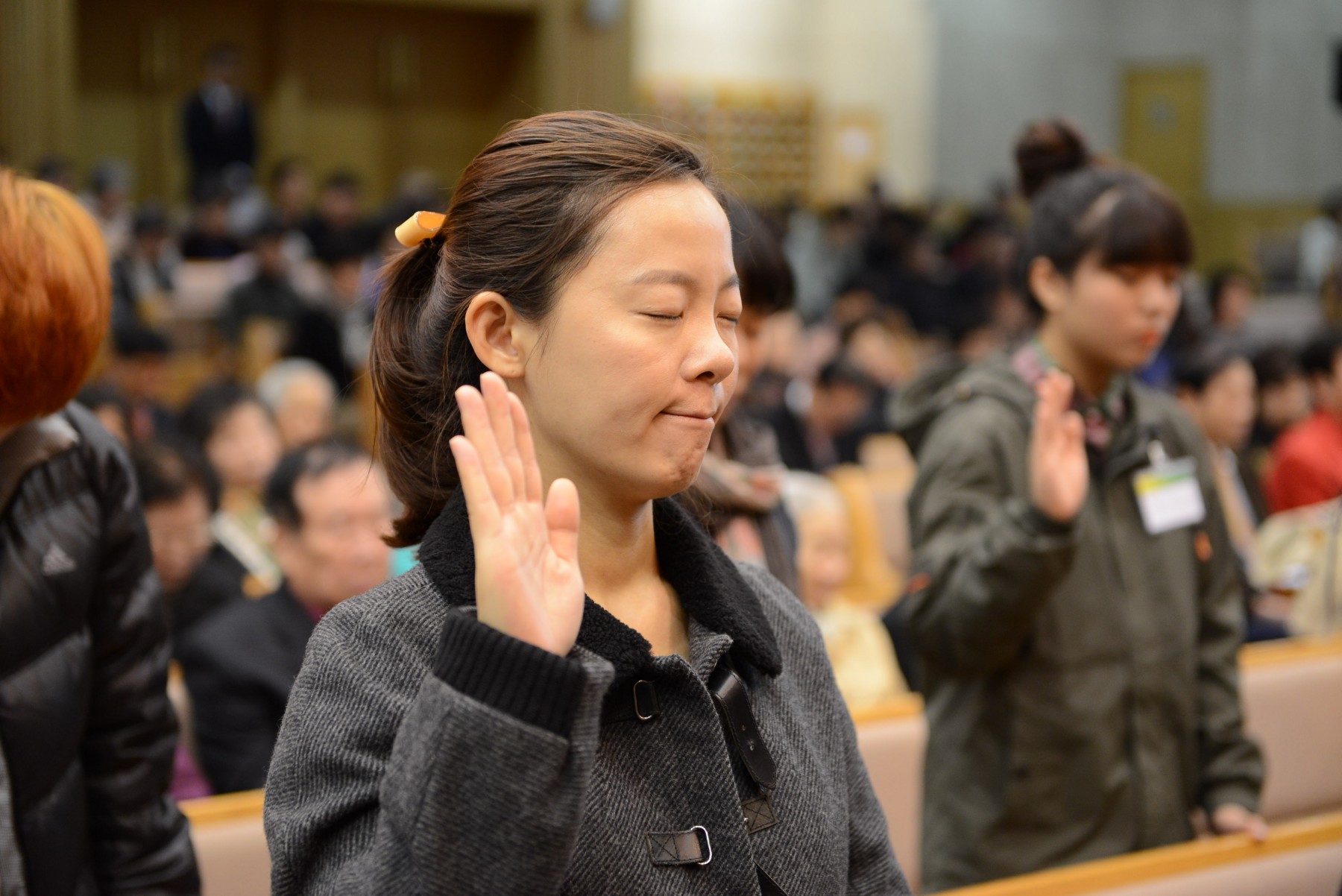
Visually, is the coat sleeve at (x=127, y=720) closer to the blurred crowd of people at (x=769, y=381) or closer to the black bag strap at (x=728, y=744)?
the blurred crowd of people at (x=769, y=381)

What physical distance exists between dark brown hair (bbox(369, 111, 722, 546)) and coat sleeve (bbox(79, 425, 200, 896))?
21.5 inches

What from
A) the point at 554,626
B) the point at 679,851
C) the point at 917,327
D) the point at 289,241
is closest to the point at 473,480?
the point at 554,626

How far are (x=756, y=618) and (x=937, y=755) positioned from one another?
1.09 metres

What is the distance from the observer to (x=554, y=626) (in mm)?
978

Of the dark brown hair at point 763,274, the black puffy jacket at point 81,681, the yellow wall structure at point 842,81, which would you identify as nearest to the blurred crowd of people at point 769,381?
the dark brown hair at point 763,274

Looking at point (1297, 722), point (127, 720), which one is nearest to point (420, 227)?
point (127, 720)

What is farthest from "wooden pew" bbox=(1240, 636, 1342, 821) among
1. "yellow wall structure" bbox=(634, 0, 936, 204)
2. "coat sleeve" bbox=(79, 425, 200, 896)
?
"yellow wall structure" bbox=(634, 0, 936, 204)

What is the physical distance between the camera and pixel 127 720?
1.63 meters

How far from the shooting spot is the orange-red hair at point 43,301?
1495 millimetres

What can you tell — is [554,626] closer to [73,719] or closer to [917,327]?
[73,719]

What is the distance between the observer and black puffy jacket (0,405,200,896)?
4.94 feet

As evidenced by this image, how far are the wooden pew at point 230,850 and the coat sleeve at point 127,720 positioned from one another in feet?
1.67

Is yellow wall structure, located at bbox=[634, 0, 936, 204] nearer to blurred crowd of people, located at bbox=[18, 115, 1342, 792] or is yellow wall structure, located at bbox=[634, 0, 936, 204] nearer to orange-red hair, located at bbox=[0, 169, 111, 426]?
blurred crowd of people, located at bbox=[18, 115, 1342, 792]

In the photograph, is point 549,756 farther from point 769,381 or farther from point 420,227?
point 769,381
